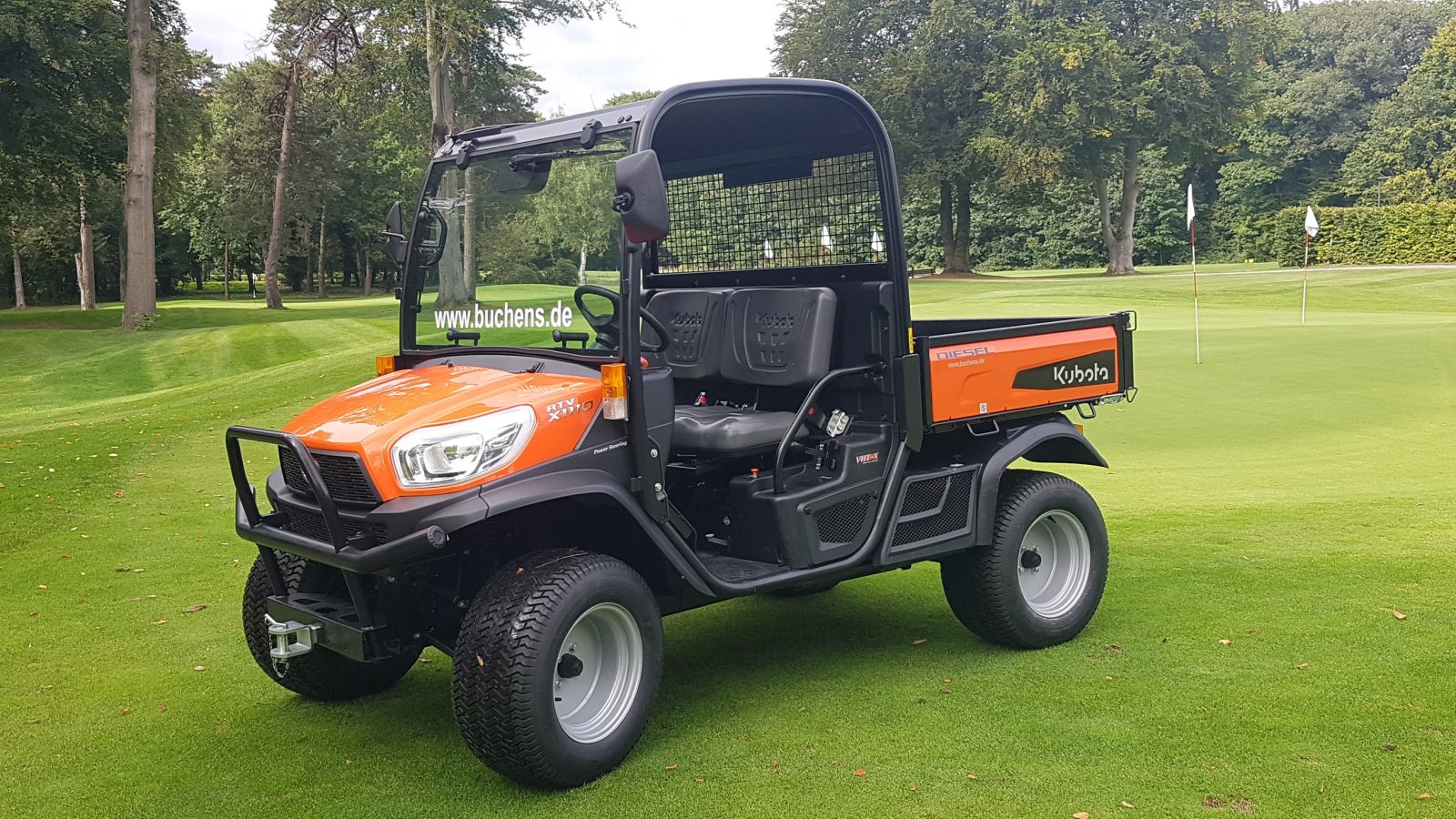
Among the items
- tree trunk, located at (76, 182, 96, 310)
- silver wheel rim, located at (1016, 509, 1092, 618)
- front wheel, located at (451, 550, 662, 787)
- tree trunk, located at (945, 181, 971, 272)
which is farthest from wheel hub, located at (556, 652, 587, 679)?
tree trunk, located at (945, 181, 971, 272)

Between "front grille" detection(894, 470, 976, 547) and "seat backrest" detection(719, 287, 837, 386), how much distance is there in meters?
0.65

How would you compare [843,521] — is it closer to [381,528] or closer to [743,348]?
[743,348]

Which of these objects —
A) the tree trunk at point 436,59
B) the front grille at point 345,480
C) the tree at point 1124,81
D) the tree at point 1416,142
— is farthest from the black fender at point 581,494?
the tree at point 1416,142

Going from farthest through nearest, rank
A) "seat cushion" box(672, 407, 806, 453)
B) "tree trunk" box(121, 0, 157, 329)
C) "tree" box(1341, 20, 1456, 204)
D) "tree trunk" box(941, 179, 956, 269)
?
"tree" box(1341, 20, 1456, 204) < "tree trunk" box(941, 179, 956, 269) < "tree trunk" box(121, 0, 157, 329) < "seat cushion" box(672, 407, 806, 453)

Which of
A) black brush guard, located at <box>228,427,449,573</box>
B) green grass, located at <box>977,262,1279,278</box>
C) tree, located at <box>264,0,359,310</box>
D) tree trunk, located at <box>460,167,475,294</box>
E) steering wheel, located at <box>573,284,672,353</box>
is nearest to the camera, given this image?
black brush guard, located at <box>228,427,449,573</box>

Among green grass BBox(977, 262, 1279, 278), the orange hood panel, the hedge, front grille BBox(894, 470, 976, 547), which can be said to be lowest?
front grille BBox(894, 470, 976, 547)

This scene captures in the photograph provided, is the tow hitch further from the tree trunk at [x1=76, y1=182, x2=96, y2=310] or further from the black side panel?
the tree trunk at [x1=76, y1=182, x2=96, y2=310]

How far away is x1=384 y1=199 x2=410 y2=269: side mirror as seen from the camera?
4980 mm

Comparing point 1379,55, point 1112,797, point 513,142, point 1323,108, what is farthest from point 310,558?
point 1379,55

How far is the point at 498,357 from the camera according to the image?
14.9ft

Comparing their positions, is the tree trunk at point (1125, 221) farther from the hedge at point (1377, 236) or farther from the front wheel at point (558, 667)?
the front wheel at point (558, 667)

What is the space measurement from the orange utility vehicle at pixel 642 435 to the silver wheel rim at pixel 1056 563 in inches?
0.6

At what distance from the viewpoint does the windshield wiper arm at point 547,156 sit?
4.36 metres

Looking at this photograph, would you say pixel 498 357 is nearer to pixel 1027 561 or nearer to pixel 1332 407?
pixel 1027 561
